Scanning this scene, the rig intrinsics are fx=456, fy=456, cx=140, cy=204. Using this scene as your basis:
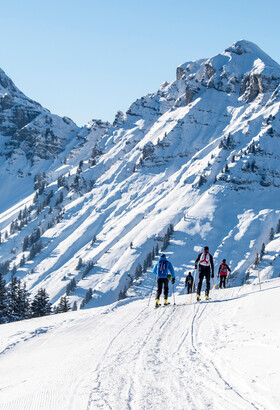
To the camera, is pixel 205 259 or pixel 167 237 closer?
pixel 205 259

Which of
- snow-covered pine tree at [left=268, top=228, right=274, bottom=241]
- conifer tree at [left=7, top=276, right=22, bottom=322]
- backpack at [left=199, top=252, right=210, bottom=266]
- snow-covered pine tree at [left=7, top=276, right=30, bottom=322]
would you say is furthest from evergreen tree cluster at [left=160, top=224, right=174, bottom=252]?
backpack at [left=199, top=252, right=210, bottom=266]

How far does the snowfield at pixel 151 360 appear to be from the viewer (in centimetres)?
822

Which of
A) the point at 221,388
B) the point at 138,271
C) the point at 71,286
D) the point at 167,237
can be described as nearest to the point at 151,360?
the point at 221,388

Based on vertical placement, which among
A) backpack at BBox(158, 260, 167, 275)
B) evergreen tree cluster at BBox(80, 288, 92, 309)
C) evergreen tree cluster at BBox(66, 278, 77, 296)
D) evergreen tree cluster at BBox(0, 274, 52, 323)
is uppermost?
backpack at BBox(158, 260, 167, 275)

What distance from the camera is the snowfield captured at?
8219 mm

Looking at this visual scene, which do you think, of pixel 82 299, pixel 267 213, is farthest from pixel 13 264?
pixel 267 213

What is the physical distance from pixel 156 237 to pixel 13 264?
6526 centimetres

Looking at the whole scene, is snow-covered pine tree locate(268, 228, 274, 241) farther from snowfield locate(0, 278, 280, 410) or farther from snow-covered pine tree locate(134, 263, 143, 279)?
snowfield locate(0, 278, 280, 410)

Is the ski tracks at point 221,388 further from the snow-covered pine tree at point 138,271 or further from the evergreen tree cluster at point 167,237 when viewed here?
the evergreen tree cluster at point 167,237

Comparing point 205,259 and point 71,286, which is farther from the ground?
point 205,259

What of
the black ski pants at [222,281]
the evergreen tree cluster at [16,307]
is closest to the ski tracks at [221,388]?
the black ski pants at [222,281]

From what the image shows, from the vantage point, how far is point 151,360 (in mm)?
10898

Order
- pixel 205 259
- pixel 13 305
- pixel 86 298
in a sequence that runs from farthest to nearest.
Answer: pixel 86 298
pixel 13 305
pixel 205 259

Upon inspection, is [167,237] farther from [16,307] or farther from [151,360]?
[151,360]
